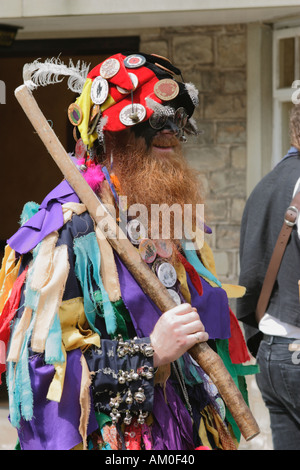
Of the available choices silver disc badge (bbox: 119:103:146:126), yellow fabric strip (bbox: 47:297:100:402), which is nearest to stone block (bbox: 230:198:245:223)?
silver disc badge (bbox: 119:103:146:126)

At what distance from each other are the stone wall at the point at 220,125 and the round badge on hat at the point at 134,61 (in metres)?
3.40

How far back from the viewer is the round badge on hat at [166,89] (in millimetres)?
2555

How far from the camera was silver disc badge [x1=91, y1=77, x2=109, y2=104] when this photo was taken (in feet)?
8.48

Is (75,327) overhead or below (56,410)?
overhead

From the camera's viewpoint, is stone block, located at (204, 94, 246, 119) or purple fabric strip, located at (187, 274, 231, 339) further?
stone block, located at (204, 94, 246, 119)

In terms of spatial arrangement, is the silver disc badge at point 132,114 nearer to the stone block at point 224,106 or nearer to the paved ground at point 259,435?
the paved ground at point 259,435

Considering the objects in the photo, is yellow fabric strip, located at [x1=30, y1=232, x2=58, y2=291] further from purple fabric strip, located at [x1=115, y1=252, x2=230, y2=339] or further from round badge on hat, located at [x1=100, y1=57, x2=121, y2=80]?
round badge on hat, located at [x1=100, y1=57, x2=121, y2=80]

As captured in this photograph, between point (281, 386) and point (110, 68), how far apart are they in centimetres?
151

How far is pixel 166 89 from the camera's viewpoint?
257 centimetres

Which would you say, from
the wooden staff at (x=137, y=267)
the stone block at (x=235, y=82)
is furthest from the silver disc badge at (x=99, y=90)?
the stone block at (x=235, y=82)

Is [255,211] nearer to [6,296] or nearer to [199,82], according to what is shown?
[6,296]

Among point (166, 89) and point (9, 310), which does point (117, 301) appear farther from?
point (166, 89)

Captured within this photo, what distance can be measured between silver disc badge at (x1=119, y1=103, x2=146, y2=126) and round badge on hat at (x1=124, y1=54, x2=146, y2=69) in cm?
15

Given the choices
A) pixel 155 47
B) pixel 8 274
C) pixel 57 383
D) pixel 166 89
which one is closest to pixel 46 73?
pixel 166 89
